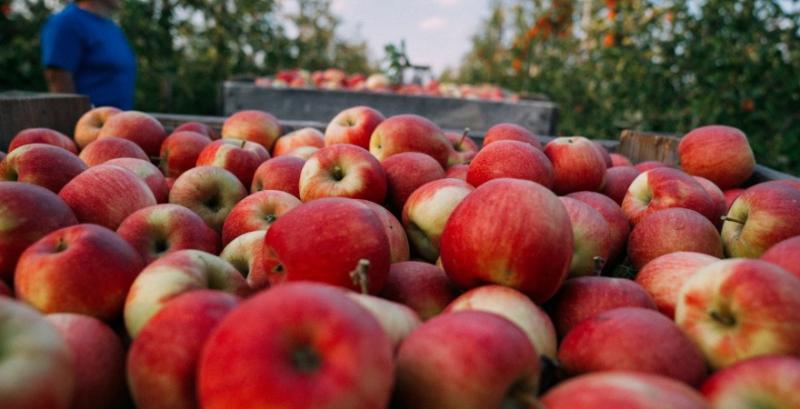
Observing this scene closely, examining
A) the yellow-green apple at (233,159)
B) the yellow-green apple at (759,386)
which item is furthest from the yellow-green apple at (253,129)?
the yellow-green apple at (759,386)

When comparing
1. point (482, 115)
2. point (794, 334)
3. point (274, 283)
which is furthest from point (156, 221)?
point (482, 115)

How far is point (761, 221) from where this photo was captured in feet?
5.90

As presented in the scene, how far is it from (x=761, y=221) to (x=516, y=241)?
3.20 ft

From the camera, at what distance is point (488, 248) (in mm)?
1351

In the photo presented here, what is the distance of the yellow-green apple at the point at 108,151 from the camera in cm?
235

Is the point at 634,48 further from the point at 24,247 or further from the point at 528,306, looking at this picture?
the point at 24,247

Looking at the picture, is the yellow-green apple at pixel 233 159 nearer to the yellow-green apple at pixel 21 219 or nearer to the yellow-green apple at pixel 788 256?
the yellow-green apple at pixel 21 219

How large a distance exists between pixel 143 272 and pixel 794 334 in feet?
4.37

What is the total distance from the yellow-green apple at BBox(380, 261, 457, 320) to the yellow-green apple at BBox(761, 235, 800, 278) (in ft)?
2.48

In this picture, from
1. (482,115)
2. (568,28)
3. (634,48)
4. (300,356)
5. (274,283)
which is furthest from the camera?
(568,28)

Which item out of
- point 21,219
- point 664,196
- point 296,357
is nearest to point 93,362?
point 296,357

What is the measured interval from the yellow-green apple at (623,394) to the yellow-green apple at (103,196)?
4.52 feet

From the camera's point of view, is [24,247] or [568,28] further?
[568,28]

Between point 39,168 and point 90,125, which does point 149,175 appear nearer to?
point 39,168
